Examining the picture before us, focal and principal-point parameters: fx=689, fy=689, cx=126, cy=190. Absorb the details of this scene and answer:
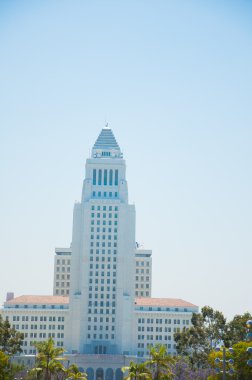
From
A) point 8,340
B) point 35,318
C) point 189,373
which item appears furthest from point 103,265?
point 189,373

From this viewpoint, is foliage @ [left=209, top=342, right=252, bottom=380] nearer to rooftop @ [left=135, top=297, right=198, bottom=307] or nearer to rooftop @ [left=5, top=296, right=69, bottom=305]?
rooftop @ [left=135, top=297, right=198, bottom=307]

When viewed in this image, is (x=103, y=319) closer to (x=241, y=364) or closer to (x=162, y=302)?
(x=162, y=302)

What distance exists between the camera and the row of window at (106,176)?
17950cm

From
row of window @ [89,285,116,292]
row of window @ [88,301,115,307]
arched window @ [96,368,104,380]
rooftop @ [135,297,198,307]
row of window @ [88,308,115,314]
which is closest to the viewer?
arched window @ [96,368,104,380]

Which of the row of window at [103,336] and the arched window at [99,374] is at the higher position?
the row of window at [103,336]

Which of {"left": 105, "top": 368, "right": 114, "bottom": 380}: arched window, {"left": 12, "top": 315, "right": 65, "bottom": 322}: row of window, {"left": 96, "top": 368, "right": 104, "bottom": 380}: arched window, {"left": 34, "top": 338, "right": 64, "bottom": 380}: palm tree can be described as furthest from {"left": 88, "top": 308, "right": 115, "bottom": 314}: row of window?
{"left": 34, "top": 338, "right": 64, "bottom": 380}: palm tree

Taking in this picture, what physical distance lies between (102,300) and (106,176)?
105ft

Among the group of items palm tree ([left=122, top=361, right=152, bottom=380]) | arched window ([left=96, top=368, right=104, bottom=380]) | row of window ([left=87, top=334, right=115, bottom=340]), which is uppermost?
row of window ([left=87, top=334, right=115, bottom=340])

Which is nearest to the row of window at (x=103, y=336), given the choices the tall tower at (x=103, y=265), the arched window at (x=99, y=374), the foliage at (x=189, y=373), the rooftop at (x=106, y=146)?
the tall tower at (x=103, y=265)

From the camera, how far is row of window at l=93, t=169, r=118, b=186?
17950 centimetres

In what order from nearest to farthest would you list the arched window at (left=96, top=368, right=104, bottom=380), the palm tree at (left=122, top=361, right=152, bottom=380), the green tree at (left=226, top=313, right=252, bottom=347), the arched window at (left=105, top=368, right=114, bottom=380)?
1. the palm tree at (left=122, top=361, right=152, bottom=380)
2. the green tree at (left=226, top=313, right=252, bottom=347)
3. the arched window at (left=105, top=368, right=114, bottom=380)
4. the arched window at (left=96, top=368, right=104, bottom=380)

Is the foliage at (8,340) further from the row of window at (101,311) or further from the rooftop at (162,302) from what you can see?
the rooftop at (162,302)

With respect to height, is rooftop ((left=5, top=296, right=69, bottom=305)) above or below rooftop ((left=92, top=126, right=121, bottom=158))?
below

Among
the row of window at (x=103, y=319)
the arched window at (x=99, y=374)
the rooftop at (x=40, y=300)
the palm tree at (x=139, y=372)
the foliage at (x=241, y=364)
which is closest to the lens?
the palm tree at (x=139, y=372)
